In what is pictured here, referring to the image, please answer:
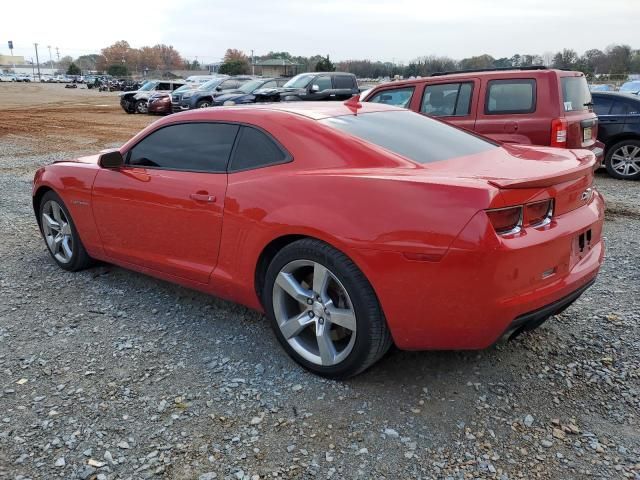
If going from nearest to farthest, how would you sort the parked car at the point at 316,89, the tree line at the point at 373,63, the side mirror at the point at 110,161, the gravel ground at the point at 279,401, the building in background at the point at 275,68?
1. the gravel ground at the point at 279,401
2. the side mirror at the point at 110,161
3. the parked car at the point at 316,89
4. the tree line at the point at 373,63
5. the building in background at the point at 275,68

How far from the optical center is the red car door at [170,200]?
137 inches

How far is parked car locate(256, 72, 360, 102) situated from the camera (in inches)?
723

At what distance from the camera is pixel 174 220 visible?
365cm

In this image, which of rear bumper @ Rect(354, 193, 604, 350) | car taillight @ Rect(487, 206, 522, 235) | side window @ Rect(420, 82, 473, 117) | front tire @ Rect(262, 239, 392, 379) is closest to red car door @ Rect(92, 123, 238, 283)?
front tire @ Rect(262, 239, 392, 379)

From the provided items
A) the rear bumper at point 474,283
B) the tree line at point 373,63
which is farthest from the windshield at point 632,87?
the rear bumper at point 474,283

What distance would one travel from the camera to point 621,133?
895 cm

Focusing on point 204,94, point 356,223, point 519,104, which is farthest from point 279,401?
point 204,94

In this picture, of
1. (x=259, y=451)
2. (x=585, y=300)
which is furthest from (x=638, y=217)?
(x=259, y=451)

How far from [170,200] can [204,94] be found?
773 inches

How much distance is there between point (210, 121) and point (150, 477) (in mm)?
2207

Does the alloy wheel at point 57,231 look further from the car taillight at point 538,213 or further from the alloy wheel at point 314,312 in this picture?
the car taillight at point 538,213

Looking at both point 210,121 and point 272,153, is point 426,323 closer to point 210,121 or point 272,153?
point 272,153

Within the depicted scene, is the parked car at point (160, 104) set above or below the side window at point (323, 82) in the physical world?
below

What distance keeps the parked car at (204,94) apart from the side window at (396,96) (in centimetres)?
1448
